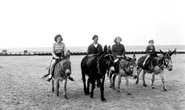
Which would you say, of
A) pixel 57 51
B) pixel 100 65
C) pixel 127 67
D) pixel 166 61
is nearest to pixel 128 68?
pixel 127 67

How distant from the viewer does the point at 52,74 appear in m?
9.33

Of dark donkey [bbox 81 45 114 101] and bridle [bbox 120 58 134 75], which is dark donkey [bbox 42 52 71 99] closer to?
dark donkey [bbox 81 45 114 101]

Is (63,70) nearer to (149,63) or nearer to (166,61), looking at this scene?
(149,63)

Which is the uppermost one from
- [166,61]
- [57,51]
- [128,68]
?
[57,51]

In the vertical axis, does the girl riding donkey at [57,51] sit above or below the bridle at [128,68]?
above

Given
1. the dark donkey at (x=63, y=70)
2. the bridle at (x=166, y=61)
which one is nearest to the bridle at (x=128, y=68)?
the bridle at (x=166, y=61)

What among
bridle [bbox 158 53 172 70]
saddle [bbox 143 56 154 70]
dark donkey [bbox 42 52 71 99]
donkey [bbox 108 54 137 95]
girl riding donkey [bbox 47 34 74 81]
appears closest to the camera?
dark donkey [bbox 42 52 71 99]

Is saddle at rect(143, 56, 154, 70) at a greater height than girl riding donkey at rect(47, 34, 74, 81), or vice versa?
girl riding donkey at rect(47, 34, 74, 81)

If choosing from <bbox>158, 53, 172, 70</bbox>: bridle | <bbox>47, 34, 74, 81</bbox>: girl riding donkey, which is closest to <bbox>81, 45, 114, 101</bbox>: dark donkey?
<bbox>47, 34, 74, 81</bbox>: girl riding donkey

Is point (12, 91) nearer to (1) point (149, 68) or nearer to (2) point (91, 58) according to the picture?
(2) point (91, 58)

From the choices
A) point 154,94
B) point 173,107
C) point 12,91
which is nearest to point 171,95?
point 154,94

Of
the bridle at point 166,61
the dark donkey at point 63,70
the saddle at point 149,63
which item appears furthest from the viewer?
the saddle at point 149,63

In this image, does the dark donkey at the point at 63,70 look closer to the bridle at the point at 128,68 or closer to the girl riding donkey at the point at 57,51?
the girl riding donkey at the point at 57,51

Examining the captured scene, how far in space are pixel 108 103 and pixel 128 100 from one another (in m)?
1.07
